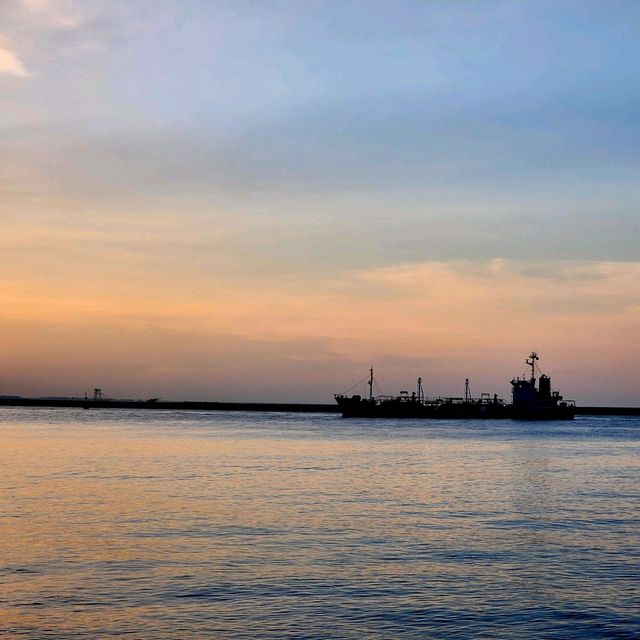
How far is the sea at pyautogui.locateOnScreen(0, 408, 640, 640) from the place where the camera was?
856 inches

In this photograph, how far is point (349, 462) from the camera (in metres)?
74.3

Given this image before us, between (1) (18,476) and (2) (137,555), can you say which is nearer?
(2) (137,555)

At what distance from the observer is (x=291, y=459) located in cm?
7788

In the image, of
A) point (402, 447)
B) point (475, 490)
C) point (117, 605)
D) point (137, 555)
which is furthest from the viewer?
point (402, 447)

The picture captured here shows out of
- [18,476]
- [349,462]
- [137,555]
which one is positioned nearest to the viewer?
[137,555]

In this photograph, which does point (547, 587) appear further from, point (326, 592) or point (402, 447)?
point (402, 447)

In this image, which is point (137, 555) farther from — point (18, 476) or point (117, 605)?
point (18, 476)

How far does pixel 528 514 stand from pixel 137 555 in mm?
19995

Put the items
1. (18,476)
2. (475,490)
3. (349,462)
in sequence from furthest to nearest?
(349,462) < (18,476) < (475,490)

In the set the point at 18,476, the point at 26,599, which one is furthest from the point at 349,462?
the point at 26,599

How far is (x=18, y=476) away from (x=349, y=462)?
2834 cm

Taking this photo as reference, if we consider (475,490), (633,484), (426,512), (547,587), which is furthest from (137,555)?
(633,484)

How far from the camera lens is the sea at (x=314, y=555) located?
71.4 ft

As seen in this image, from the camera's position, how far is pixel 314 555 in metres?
29.8
